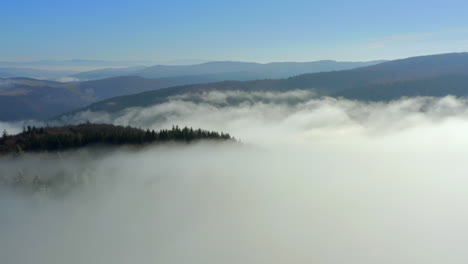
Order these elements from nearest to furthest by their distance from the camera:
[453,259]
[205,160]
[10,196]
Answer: [10,196] → [453,259] → [205,160]

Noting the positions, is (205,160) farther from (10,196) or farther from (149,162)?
(10,196)

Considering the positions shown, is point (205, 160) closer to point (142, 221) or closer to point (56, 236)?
point (142, 221)

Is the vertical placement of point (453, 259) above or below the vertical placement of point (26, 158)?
below

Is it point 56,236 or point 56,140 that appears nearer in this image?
point 56,236

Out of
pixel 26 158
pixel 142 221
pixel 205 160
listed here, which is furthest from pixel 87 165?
pixel 205 160

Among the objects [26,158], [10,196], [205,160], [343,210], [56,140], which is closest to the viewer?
[10,196]

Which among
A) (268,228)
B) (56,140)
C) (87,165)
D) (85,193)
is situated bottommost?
(268,228)
